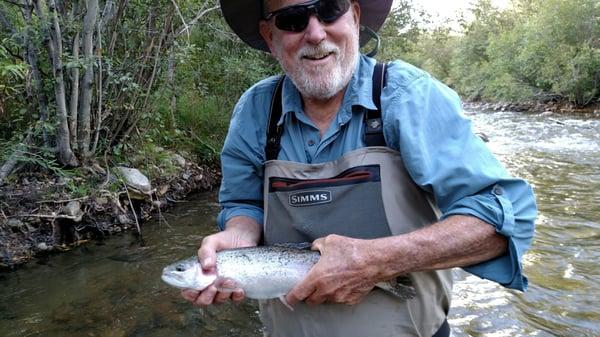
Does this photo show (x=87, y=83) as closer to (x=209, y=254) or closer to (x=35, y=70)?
(x=35, y=70)

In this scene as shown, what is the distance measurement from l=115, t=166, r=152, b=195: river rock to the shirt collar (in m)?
5.56

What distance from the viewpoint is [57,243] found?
249 inches

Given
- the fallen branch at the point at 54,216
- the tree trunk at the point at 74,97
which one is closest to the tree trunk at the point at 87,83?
the tree trunk at the point at 74,97

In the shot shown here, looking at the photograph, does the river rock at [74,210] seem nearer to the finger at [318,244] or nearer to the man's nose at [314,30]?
the man's nose at [314,30]

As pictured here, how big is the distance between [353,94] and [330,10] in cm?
48

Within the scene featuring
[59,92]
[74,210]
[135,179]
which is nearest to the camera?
[74,210]

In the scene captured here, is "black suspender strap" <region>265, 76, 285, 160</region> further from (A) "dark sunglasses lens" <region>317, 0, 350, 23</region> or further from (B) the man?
(A) "dark sunglasses lens" <region>317, 0, 350, 23</region>

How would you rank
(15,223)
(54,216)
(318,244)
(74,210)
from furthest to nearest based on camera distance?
(74,210) → (54,216) → (15,223) → (318,244)

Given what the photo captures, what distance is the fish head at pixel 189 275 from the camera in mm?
2375

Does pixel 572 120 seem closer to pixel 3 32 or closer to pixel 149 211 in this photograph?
pixel 149 211

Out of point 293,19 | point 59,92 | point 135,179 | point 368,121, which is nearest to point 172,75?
point 135,179

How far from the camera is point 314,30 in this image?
241 cm

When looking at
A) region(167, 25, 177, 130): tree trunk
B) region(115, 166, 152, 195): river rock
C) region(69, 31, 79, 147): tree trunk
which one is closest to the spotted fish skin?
region(69, 31, 79, 147): tree trunk

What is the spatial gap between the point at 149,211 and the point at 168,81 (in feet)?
7.95
